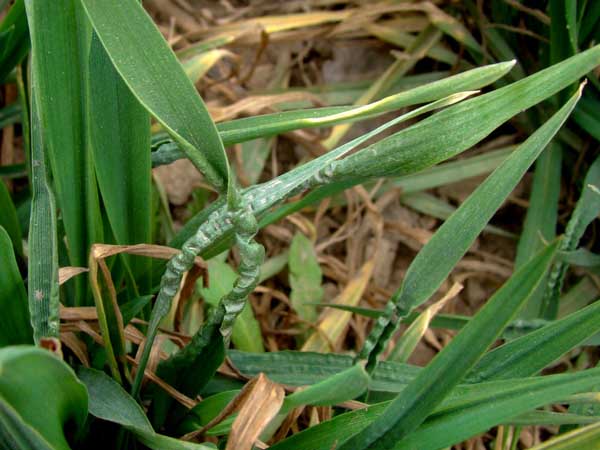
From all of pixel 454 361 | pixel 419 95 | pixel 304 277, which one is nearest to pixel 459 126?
pixel 419 95

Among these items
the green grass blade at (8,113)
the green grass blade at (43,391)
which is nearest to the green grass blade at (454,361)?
the green grass blade at (43,391)

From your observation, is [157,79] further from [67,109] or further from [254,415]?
[254,415]

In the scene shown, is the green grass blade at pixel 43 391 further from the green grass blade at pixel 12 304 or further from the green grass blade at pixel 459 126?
the green grass blade at pixel 459 126

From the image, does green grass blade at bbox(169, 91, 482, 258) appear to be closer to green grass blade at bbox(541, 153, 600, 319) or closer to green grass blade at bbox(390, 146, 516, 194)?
green grass blade at bbox(541, 153, 600, 319)

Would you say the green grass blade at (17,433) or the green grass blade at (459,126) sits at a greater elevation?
the green grass blade at (459,126)

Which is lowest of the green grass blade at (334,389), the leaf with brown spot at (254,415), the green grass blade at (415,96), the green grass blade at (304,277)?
the green grass blade at (304,277)

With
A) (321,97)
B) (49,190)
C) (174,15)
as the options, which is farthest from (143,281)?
(174,15)
